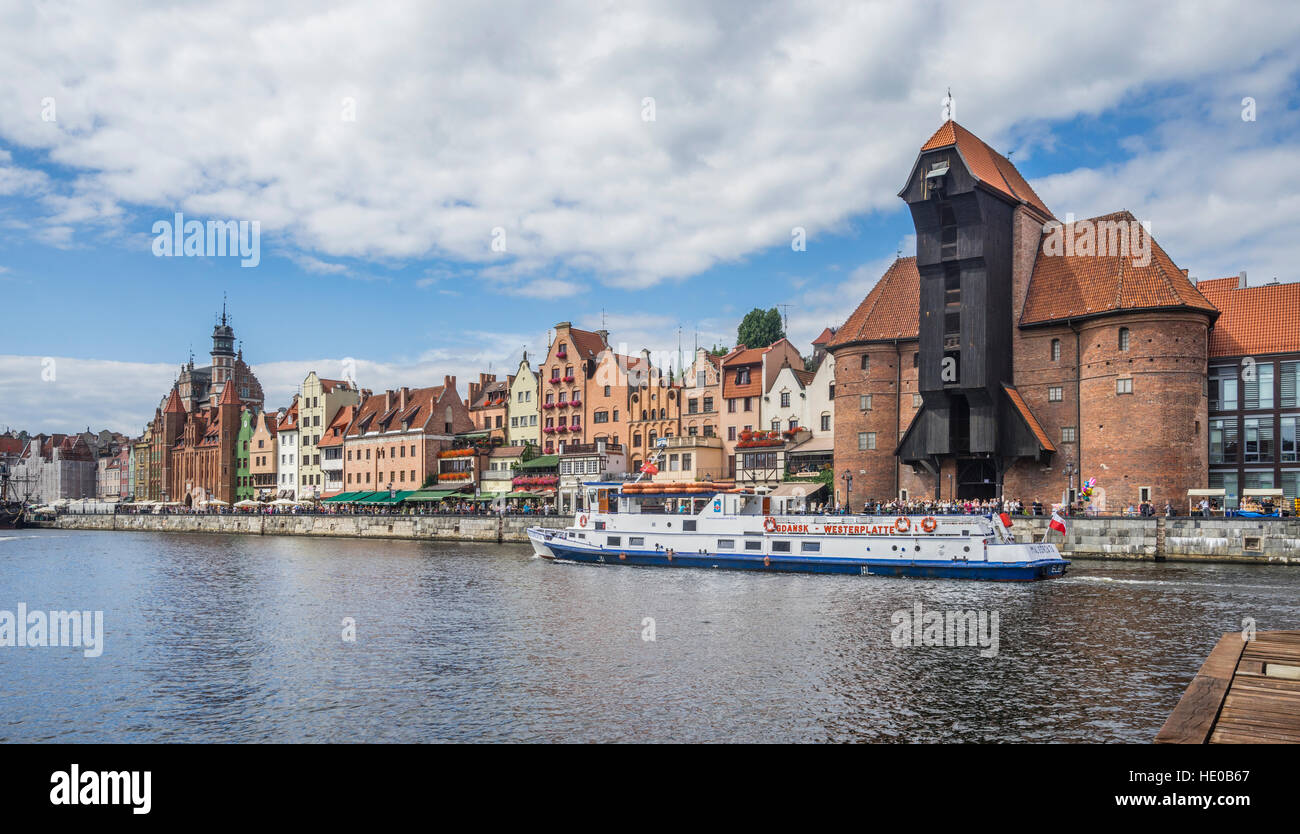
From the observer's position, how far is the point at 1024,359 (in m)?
65.8

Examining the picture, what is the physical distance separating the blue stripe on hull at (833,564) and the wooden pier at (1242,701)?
107 feet

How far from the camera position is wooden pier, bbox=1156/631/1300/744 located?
33.3ft

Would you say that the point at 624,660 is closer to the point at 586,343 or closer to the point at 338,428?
the point at 586,343

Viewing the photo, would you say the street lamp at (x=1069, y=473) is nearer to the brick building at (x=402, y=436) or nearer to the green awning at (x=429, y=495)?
the green awning at (x=429, y=495)

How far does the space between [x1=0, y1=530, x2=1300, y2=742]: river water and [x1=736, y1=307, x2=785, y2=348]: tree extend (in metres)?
65.7

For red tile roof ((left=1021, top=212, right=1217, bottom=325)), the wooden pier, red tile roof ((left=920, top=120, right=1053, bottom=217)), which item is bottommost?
the wooden pier

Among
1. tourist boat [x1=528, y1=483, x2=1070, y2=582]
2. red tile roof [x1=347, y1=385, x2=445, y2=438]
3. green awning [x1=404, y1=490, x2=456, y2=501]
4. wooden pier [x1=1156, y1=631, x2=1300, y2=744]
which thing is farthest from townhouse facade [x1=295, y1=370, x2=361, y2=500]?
wooden pier [x1=1156, y1=631, x2=1300, y2=744]

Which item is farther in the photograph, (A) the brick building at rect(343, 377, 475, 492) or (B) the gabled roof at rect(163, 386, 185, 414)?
(B) the gabled roof at rect(163, 386, 185, 414)

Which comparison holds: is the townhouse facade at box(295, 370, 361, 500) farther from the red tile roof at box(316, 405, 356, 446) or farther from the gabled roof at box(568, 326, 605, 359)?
the gabled roof at box(568, 326, 605, 359)

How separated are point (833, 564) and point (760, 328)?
64976mm

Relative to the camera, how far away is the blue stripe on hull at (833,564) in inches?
1839

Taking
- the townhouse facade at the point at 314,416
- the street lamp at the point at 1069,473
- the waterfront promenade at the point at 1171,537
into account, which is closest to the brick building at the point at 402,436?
the townhouse facade at the point at 314,416
